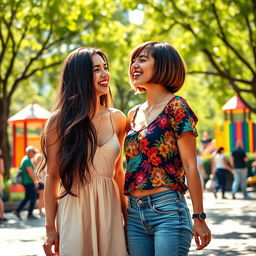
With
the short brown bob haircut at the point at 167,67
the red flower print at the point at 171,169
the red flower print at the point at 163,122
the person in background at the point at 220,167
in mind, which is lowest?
the person in background at the point at 220,167

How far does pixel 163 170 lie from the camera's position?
14.0 ft

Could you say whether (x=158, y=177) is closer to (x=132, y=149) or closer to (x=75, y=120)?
(x=132, y=149)

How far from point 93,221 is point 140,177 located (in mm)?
378

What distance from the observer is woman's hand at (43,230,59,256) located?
4.40m

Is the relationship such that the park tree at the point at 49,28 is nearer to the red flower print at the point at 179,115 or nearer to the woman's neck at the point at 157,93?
the woman's neck at the point at 157,93

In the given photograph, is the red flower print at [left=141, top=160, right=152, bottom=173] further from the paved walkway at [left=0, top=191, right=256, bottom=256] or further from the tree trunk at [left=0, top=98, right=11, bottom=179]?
the tree trunk at [left=0, top=98, right=11, bottom=179]

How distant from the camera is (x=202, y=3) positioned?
22172 millimetres

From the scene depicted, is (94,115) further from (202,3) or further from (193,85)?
(193,85)

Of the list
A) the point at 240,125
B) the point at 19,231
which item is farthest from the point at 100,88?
the point at 240,125

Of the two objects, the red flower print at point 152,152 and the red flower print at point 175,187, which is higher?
the red flower print at point 152,152

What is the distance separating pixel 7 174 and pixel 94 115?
1966 cm

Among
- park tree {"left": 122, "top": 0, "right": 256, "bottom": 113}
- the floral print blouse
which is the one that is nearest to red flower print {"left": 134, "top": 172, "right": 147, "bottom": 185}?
the floral print blouse

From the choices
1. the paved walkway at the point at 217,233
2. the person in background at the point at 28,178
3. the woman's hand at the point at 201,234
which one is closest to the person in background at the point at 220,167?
the paved walkway at the point at 217,233

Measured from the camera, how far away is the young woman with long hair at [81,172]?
14.2ft
